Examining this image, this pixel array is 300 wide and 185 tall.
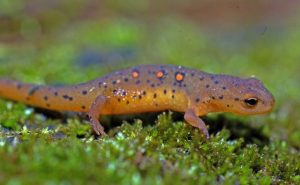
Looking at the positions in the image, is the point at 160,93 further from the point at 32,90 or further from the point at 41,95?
the point at 32,90

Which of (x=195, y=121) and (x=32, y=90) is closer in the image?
(x=195, y=121)

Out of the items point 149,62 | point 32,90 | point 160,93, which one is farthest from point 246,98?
point 149,62

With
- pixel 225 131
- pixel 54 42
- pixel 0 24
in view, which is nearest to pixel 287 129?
pixel 225 131

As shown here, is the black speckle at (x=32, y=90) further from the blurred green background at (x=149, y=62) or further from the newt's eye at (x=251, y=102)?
the newt's eye at (x=251, y=102)

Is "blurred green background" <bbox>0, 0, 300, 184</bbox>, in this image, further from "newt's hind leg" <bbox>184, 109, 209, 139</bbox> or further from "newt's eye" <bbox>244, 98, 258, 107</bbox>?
"newt's eye" <bbox>244, 98, 258, 107</bbox>

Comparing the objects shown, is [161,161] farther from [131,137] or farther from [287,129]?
[287,129]

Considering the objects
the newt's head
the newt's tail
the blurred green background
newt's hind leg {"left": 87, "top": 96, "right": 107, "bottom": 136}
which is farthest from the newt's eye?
the newt's tail

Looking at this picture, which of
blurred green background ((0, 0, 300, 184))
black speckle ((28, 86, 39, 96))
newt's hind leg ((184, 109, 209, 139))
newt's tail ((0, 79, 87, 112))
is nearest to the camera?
blurred green background ((0, 0, 300, 184))
